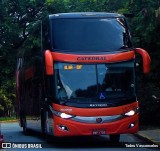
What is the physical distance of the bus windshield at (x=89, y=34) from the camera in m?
15.6

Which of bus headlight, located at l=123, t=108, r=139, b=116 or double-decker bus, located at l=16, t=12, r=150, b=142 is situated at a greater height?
double-decker bus, located at l=16, t=12, r=150, b=142

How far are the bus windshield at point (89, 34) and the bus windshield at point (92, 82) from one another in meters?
0.55

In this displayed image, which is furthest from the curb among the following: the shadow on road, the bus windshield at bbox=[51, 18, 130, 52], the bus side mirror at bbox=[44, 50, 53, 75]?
the bus side mirror at bbox=[44, 50, 53, 75]

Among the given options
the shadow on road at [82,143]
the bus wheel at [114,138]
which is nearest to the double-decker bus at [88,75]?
the shadow on road at [82,143]

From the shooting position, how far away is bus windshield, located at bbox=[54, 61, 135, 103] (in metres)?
15.2

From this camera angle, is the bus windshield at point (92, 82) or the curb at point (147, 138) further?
the curb at point (147, 138)

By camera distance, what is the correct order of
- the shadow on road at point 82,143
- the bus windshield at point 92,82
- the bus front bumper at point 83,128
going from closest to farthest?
1. the bus front bumper at point 83,128
2. the bus windshield at point 92,82
3. the shadow on road at point 82,143

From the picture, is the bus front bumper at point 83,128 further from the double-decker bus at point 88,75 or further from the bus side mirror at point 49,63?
the bus side mirror at point 49,63

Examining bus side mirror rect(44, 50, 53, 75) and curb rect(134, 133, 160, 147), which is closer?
bus side mirror rect(44, 50, 53, 75)

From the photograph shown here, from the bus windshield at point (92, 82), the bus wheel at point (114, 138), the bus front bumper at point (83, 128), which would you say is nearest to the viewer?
the bus front bumper at point (83, 128)

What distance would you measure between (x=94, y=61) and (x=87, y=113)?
61.2 inches

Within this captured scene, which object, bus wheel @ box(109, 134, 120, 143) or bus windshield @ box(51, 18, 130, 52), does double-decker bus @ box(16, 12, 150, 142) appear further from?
bus wheel @ box(109, 134, 120, 143)

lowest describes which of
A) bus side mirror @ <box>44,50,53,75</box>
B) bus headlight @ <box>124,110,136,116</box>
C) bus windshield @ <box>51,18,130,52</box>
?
bus headlight @ <box>124,110,136,116</box>

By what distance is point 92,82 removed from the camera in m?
15.3
